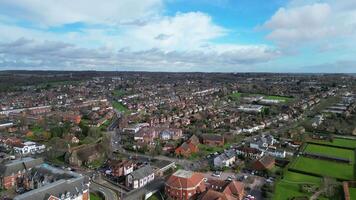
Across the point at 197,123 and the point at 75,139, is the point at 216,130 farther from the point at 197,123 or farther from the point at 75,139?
the point at 75,139

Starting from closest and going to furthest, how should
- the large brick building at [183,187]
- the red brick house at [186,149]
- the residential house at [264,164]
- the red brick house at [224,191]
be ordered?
the red brick house at [224,191]
the large brick building at [183,187]
the residential house at [264,164]
the red brick house at [186,149]

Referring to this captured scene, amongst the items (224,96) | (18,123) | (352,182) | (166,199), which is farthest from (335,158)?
(224,96)

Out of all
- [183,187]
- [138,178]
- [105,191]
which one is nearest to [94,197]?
[105,191]

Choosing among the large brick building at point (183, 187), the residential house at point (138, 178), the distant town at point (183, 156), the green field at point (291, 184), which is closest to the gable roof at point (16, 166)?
the distant town at point (183, 156)

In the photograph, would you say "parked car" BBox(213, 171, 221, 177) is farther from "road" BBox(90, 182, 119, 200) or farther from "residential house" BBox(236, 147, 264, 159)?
"road" BBox(90, 182, 119, 200)

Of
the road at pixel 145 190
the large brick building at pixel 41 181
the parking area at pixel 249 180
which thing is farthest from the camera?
the parking area at pixel 249 180

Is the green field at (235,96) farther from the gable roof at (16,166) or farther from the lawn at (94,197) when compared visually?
the lawn at (94,197)
